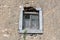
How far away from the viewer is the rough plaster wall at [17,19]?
18.4ft

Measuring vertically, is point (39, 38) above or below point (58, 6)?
below

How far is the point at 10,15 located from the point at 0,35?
2.04ft

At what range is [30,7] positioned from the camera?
581 centimetres

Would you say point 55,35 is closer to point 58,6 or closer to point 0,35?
point 58,6

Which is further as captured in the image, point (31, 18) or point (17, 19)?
point (31, 18)

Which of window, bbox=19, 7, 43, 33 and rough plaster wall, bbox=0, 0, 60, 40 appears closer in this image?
rough plaster wall, bbox=0, 0, 60, 40

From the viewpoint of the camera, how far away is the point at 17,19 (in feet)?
18.7

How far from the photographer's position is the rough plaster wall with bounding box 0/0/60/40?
5.59 m

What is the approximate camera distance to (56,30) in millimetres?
5645

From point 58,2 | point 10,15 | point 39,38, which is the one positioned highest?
point 58,2

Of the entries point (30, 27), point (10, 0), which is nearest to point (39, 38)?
point (30, 27)

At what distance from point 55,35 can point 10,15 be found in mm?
1357

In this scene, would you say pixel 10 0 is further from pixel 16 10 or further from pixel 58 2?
pixel 58 2

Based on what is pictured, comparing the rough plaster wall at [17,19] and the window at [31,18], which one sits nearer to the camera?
the rough plaster wall at [17,19]
